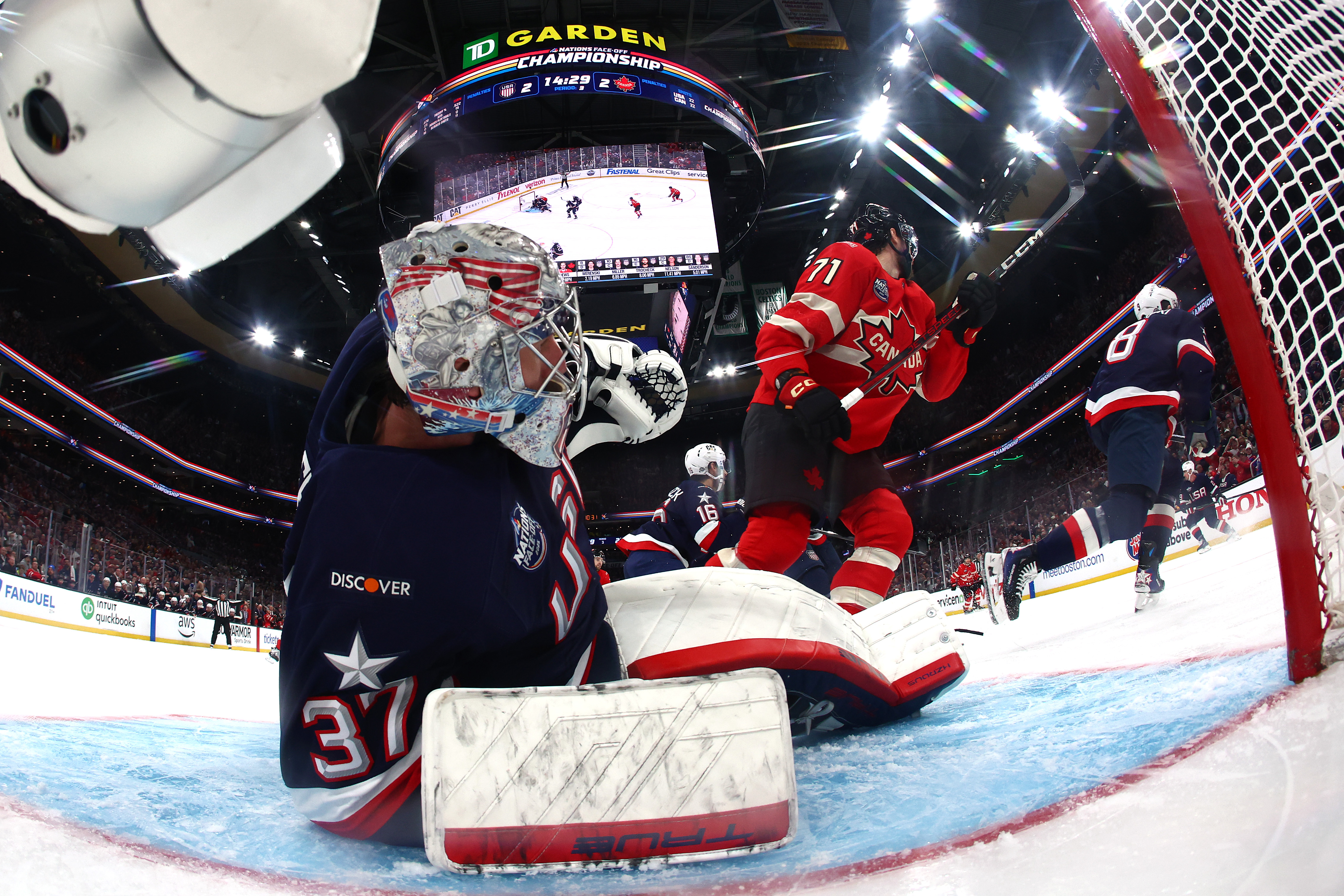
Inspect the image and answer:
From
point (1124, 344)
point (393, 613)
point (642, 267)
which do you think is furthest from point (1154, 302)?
point (642, 267)

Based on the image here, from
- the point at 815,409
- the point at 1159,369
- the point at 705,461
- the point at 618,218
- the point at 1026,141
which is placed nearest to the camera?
the point at 815,409

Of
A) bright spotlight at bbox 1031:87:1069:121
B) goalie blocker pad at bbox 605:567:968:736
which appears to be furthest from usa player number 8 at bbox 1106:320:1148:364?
bright spotlight at bbox 1031:87:1069:121

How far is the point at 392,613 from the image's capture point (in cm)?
73

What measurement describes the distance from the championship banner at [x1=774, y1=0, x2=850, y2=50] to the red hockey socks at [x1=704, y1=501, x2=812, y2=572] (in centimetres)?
679

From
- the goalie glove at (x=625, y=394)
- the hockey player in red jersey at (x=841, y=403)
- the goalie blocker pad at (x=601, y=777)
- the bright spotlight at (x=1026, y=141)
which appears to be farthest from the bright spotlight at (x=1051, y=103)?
the goalie blocker pad at (x=601, y=777)

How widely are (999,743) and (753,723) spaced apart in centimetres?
57

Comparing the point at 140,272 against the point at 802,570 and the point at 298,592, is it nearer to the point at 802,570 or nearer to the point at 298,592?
the point at 802,570

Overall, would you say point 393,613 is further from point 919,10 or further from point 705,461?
point 919,10

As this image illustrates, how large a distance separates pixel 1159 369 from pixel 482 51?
20.1 ft

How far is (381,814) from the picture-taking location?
0.80m

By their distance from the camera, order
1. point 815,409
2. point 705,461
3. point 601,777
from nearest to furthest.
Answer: point 601,777 < point 815,409 < point 705,461

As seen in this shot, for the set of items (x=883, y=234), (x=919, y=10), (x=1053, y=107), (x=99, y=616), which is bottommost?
(x=99, y=616)

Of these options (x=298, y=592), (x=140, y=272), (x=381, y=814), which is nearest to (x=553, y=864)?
(x=381, y=814)

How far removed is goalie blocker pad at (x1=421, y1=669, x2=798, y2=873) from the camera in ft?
1.93
